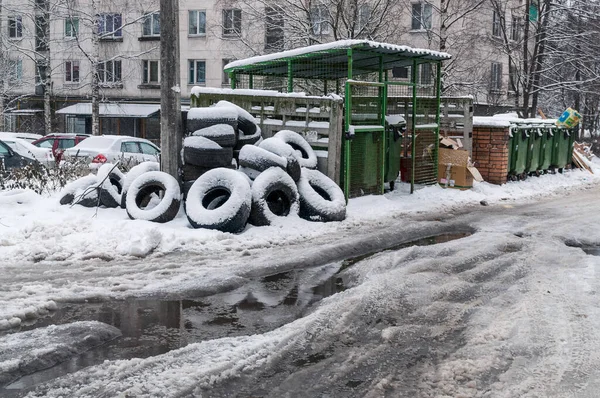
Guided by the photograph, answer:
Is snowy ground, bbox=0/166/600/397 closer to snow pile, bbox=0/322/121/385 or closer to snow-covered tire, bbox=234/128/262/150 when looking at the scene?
snow pile, bbox=0/322/121/385

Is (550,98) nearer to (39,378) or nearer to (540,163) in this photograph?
(540,163)

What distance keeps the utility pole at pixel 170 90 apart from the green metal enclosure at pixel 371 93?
9.17ft

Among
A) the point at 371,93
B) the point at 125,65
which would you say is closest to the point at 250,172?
the point at 371,93

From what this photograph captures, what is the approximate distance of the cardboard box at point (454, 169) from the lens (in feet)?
48.5

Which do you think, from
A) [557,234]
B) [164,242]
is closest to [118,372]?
[164,242]

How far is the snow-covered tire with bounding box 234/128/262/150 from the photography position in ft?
34.7

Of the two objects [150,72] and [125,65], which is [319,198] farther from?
[125,65]

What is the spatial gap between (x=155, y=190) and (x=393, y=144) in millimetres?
5360

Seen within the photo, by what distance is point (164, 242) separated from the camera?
26.8 feet

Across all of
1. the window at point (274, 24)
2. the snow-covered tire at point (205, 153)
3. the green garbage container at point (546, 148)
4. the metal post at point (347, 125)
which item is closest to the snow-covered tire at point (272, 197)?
the snow-covered tire at point (205, 153)

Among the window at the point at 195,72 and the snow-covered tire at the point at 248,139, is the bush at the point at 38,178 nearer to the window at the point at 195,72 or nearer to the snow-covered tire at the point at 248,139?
the snow-covered tire at the point at 248,139

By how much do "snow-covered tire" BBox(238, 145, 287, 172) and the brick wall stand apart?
7709mm

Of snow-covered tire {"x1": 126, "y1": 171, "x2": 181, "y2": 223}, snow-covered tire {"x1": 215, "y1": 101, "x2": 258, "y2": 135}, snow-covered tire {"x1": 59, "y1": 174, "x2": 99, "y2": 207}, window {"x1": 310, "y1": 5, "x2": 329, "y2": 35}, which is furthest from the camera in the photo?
window {"x1": 310, "y1": 5, "x2": 329, "y2": 35}

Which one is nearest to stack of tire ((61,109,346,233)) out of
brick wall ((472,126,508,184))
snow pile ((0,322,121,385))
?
snow pile ((0,322,121,385))
